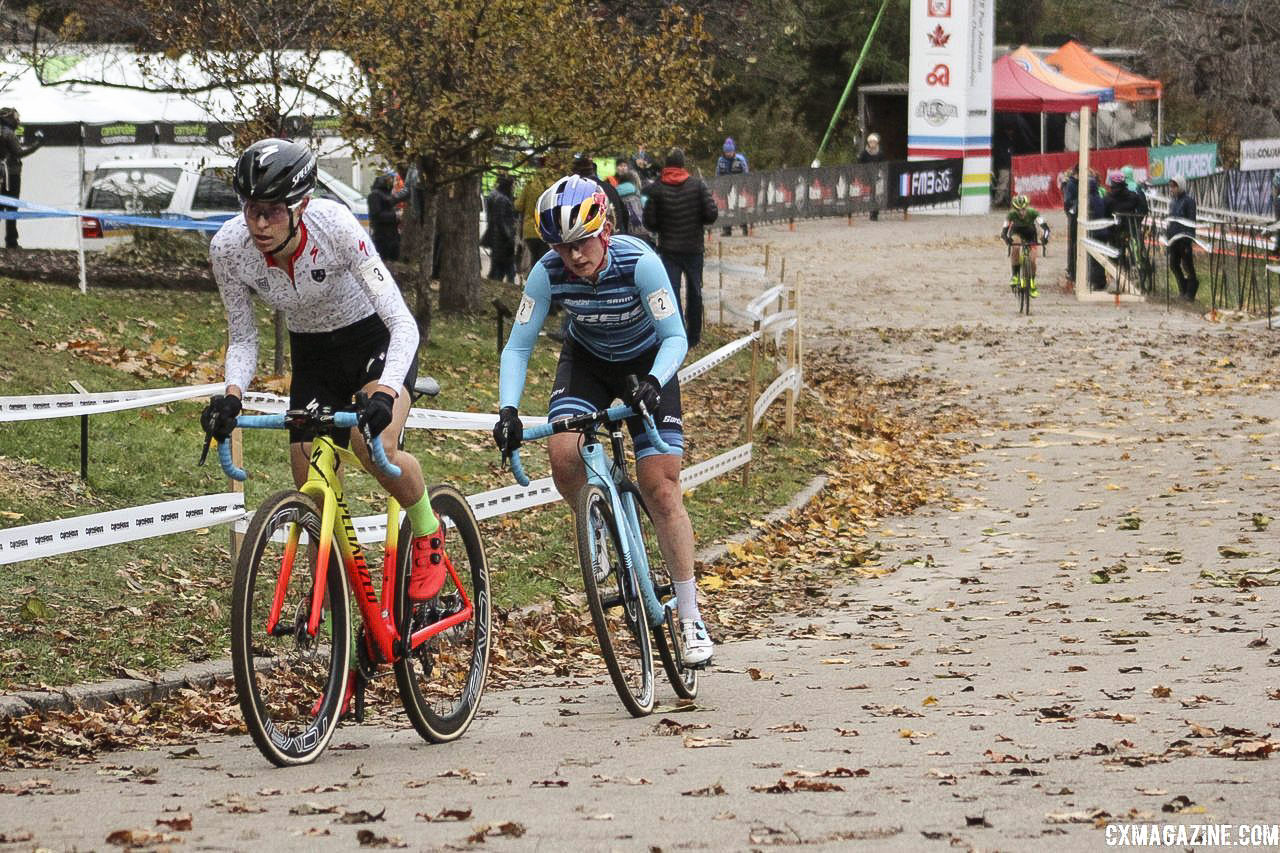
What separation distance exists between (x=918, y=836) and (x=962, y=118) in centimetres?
4501

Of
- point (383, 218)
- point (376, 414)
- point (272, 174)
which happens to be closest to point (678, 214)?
point (383, 218)

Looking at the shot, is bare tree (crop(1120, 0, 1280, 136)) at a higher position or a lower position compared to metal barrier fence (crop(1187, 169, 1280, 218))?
higher

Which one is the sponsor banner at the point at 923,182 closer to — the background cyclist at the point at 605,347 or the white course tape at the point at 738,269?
the white course tape at the point at 738,269

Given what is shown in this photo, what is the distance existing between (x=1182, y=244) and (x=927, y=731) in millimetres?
24300

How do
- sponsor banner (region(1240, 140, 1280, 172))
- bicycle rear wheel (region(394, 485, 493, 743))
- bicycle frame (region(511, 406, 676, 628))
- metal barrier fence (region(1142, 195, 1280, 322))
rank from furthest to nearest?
1. sponsor banner (region(1240, 140, 1280, 172))
2. metal barrier fence (region(1142, 195, 1280, 322))
3. bicycle frame (region(511, 406, 676, 628))
4. bicycle rear wheel (region(394, 485, 493, 743))

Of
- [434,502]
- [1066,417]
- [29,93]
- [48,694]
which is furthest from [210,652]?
[29,93]

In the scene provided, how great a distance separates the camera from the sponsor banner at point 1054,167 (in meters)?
48.2

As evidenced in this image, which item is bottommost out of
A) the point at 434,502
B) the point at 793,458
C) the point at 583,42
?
the point at 793,458

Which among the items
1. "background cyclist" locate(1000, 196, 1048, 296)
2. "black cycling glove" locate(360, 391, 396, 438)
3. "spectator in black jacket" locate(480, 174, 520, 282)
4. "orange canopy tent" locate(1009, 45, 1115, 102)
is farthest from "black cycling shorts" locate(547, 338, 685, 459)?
"orange canopy tent" locate(1009, 45, 1115, 102)

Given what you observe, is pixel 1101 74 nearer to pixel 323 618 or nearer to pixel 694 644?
pixel 694 644

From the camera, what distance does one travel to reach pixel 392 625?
6.61 metres

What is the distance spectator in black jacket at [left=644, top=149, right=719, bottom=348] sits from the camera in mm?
19828

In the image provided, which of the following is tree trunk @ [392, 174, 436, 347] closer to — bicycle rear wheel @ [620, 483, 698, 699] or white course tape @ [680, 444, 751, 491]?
white course tape @ [680, 444, 751, 491]

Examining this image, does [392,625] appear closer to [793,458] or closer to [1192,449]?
[793,458]
